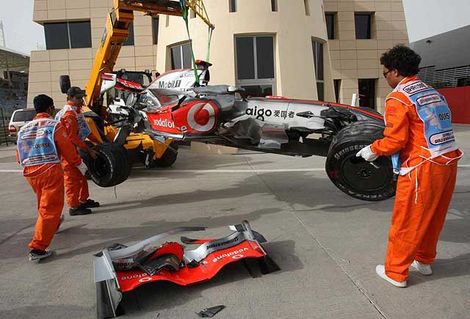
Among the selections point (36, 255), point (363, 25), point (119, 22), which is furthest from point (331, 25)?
point (36, 255)

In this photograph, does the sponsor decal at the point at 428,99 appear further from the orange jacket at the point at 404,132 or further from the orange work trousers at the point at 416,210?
the orange work trousers at the point at 416,210

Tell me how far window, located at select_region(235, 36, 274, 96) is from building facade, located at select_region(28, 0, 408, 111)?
0.03 m

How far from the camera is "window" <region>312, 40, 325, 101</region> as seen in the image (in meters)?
16.3

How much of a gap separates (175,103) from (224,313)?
3.29 meters

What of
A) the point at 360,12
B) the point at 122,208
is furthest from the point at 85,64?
the point at 122,208

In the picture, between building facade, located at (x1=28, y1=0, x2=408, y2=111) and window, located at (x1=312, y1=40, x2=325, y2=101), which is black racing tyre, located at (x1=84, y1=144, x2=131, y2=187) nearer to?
building facade, located at (x1=28, y1=0, x2=408, y2=111)

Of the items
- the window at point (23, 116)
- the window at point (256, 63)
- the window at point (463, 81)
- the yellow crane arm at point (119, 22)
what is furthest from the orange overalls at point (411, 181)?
the window at point (463, 81)

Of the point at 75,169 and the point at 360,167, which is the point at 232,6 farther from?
the point at 360,167

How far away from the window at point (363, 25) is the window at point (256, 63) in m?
12.3

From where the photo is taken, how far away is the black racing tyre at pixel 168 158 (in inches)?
415

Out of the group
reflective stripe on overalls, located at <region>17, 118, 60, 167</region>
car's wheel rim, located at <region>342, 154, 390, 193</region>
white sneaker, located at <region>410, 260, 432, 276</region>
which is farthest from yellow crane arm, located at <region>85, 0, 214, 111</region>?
white sneaker, located at <region>410, 260, 432, 276</region>

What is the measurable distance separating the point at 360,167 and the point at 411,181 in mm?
1026

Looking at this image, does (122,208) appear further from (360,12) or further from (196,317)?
(360,12)

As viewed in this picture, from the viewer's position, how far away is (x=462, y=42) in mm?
29312
